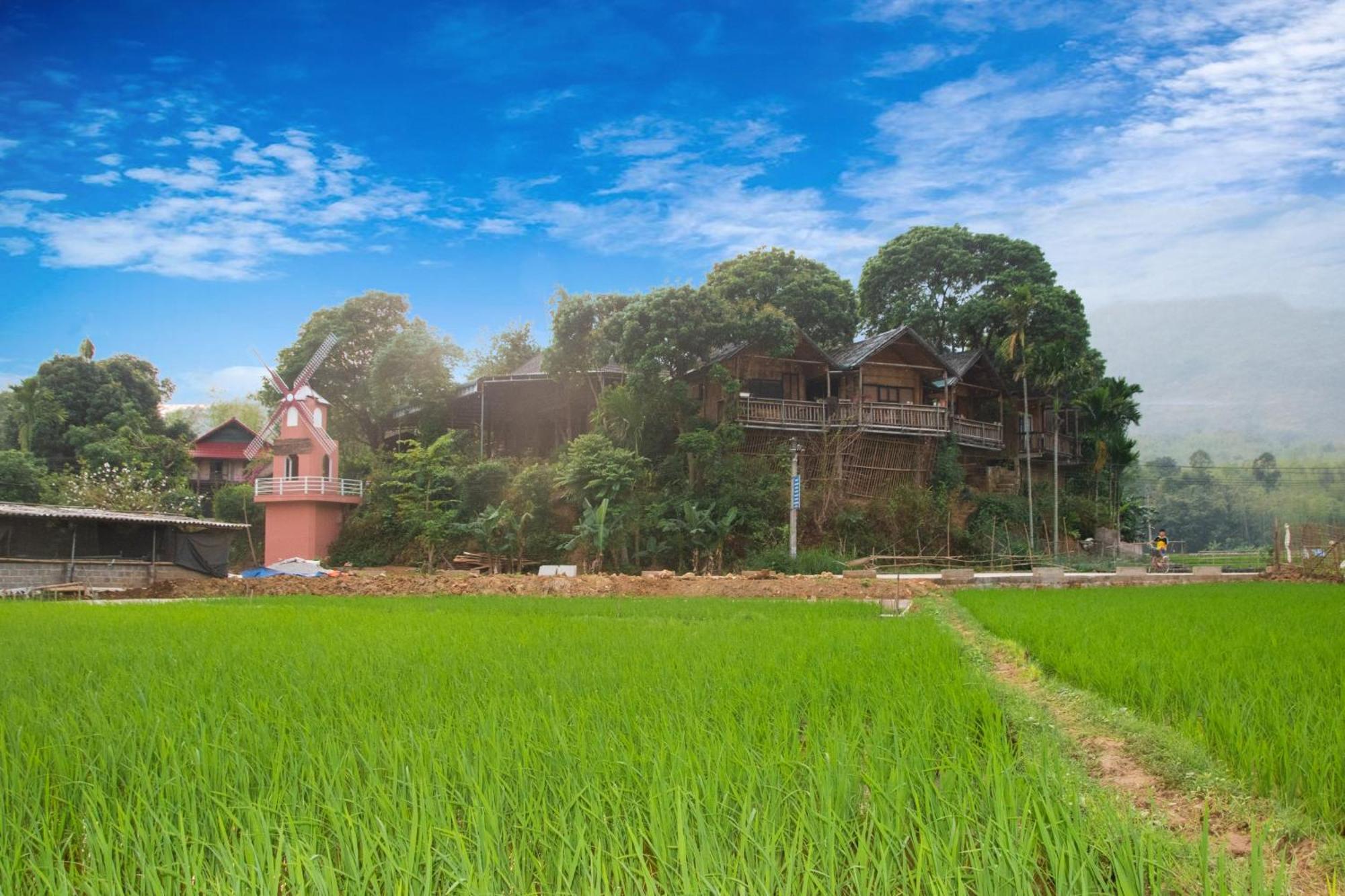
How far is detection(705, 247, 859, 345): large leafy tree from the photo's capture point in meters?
26.4

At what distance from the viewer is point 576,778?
9.47ft

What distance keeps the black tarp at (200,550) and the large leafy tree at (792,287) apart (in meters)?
14.6

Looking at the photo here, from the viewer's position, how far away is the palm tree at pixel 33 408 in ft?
111

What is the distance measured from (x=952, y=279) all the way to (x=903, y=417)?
27.9ft

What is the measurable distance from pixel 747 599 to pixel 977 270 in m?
20.1

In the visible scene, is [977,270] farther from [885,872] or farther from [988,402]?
[885,872]

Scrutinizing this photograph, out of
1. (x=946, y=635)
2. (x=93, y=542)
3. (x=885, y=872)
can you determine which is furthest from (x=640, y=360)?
(x=885, y=872)

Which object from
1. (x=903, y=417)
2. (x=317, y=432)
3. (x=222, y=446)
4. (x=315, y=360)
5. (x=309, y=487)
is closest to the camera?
(x=903, y=417)

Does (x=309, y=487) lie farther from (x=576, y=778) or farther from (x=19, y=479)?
(x=576, y=778)

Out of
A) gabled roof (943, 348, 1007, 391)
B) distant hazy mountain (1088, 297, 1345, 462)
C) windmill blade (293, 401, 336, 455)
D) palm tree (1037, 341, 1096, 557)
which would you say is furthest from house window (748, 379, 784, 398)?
distant hazy mountain (1088, 297, 1345, 462)

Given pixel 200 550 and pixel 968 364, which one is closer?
pixel 200 550

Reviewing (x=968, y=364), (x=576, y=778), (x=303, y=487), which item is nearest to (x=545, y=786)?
(x=576, y=778)

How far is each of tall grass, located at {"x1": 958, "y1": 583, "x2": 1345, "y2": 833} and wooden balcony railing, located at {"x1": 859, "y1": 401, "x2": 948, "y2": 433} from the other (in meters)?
13.0

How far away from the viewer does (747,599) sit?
15.0 meters
